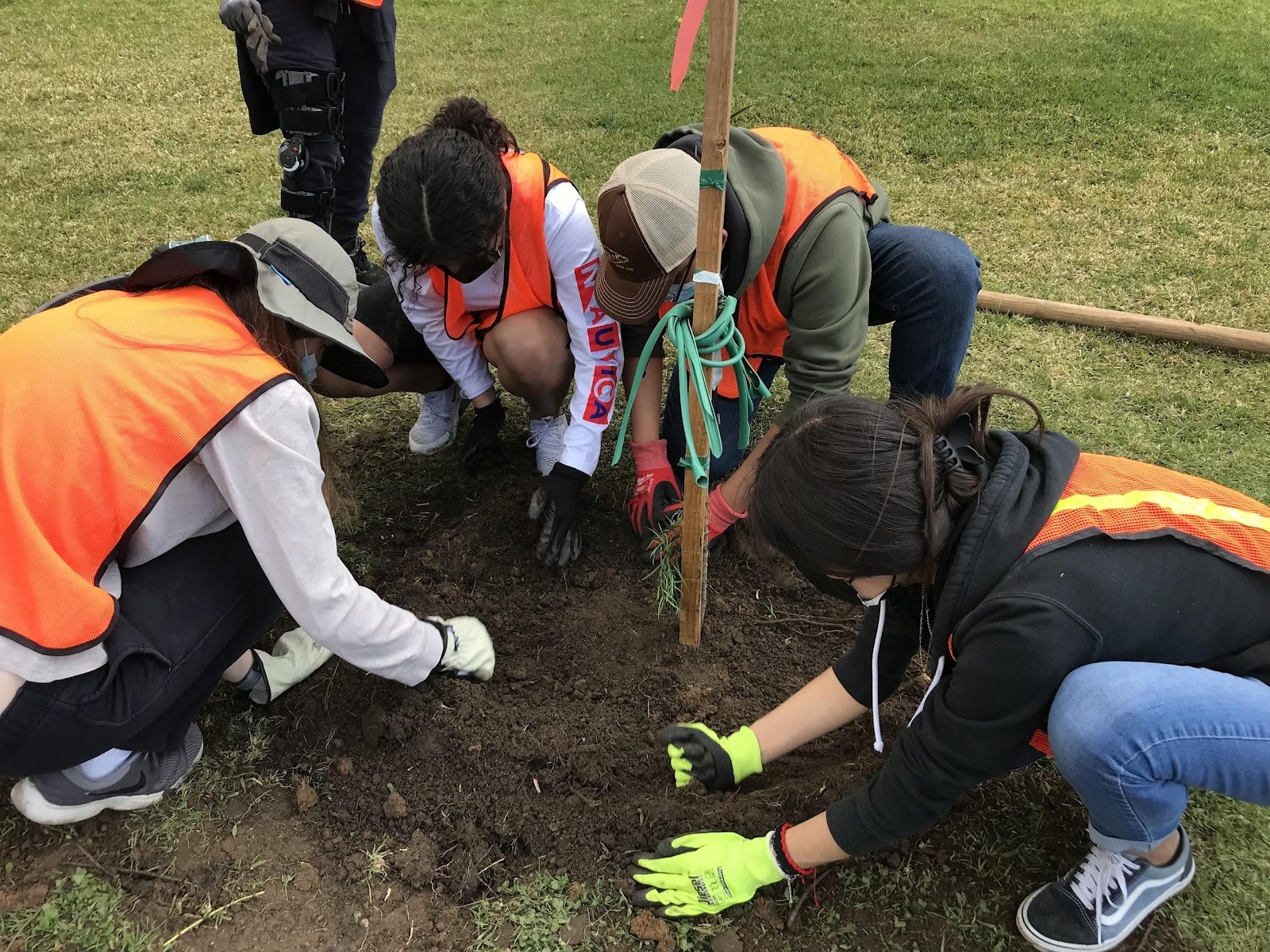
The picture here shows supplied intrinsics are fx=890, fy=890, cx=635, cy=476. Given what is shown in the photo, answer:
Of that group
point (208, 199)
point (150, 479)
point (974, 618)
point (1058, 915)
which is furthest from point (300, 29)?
point (1058, 915)

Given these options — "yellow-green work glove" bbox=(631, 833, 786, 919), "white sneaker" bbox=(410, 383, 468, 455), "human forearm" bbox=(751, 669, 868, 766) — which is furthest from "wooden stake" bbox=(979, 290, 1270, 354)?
"yellow-green work glove" bbox=(631, 833, 786, 919)

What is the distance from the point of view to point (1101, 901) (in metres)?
1.53

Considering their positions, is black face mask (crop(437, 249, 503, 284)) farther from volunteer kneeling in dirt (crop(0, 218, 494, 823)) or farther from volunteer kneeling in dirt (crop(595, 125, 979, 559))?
volunteer kneeling in dirt (crop(0, 218, 494, 823))

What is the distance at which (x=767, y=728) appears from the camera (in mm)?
1788

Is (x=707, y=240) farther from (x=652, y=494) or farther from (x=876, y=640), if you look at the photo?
(x=652, y=494)

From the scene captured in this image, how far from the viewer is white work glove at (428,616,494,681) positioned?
1955mm

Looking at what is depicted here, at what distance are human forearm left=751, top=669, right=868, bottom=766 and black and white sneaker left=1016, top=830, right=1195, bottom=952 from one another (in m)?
0.45

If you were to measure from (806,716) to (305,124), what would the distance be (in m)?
2.52

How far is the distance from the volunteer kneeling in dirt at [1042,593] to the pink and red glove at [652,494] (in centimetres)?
99

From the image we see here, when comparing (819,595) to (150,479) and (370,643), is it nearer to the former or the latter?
(370,643)

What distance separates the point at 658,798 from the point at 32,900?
117 cm

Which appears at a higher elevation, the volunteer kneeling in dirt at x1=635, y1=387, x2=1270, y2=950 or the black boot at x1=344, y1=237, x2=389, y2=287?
the volunteer kneeling in dirt at x1=635, y1=387, x2=1270, y2=950

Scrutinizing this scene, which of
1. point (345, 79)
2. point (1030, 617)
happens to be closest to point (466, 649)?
point (1030, 617)

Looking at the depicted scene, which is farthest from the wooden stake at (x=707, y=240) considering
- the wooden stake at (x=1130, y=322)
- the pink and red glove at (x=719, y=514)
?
the wooden stake at (x=1130, y=322)
